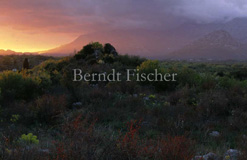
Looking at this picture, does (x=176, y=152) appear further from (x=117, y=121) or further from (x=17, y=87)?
(x=17, y=87)

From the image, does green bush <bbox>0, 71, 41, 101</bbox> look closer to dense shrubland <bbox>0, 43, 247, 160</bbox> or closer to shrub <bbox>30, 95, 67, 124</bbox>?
dense shrubland <bbox>0, 43, 247, 160</bbox>

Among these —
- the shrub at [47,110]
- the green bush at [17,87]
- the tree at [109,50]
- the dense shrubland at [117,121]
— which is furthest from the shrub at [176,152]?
the tree at [109,50]

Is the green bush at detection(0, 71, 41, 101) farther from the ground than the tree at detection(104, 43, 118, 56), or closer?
closer

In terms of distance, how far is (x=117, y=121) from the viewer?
6.43m

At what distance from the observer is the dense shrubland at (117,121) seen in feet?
9.44

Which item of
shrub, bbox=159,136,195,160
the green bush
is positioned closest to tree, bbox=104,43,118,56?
the green bush

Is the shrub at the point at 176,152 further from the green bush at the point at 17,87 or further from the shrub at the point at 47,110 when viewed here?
the green bush at the point at 17,87

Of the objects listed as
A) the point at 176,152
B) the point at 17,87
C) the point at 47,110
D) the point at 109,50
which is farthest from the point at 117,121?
the point at 109,50

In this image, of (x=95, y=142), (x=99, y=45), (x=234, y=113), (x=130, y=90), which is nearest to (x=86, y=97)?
(x=130, y=90)

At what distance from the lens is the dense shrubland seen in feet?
9.44

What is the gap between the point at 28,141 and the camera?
13.8 ft

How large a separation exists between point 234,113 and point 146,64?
281 inches

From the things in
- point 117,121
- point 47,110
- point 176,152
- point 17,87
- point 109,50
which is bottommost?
point 117,121

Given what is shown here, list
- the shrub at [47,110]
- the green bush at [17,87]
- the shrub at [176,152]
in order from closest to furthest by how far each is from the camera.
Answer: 1. the shrub at [176,152]
2. the shrub at [47,110]
3. the green bush at [17,87]
